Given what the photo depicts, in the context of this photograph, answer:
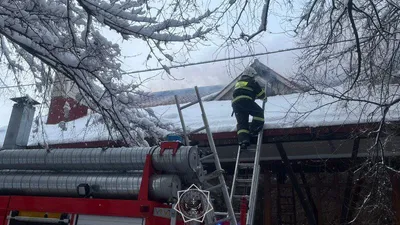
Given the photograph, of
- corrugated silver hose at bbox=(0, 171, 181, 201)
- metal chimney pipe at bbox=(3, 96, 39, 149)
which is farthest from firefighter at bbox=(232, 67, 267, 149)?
metal chimney pipe at bbox=(3, 96, 39, 149)

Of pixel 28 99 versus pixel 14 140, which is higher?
pixel 28 99

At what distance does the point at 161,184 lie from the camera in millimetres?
3475

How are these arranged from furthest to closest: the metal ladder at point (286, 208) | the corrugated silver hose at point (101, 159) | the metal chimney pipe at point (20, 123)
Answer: the metal ladder at point (286, 208) < the metal chimney pipe at point (20, 123) < the corrugated silver hose at point (101, 159)

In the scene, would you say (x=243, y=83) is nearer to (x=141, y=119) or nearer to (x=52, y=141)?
(x=141, y=119)

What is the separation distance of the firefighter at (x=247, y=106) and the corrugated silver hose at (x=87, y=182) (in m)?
2.24

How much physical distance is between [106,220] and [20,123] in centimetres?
250

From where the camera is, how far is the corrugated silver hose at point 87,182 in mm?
3500

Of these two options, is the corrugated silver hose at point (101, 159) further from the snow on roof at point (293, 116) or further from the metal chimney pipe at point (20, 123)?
the snow on roof at point (293, 116)

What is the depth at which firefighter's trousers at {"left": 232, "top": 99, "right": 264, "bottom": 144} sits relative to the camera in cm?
578


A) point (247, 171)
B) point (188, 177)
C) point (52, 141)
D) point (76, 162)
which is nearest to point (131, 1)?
point (76, 162)

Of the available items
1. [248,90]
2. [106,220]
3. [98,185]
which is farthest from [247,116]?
[106,220]

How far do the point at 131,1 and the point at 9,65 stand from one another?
7.92ft

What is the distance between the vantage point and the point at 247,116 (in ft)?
19.3

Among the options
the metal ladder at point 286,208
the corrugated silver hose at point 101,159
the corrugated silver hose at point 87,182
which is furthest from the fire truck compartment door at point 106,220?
the metal ladder at point 286,208
